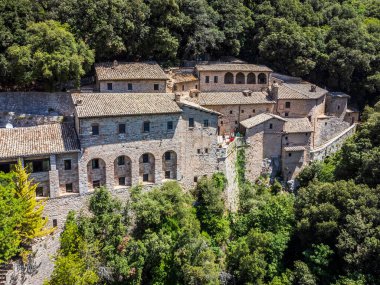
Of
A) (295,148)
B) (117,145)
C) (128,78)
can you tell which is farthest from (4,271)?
(295,148)

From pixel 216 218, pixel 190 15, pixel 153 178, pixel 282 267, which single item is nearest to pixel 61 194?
pixel 153 178

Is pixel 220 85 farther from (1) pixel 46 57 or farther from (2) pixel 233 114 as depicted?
(1) pixel 46 57

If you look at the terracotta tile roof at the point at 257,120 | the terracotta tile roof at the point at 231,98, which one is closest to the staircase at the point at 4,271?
the terracotta tile roof at the point at 231,98

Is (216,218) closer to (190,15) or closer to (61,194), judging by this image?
(61,194)

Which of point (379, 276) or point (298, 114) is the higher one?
point (298, 114)

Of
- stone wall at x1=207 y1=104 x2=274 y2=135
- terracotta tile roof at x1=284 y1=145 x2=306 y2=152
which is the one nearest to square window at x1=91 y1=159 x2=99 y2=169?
stone wall at x1=207 y1=104 x2=274 y2=135

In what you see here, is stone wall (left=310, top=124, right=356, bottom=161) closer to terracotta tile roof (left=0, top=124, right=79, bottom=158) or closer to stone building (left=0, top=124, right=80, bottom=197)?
stone building (left=0, top=124, right=80, bottom=197)

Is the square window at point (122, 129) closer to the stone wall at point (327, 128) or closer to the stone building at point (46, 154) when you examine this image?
the stone building at point (46, 154)

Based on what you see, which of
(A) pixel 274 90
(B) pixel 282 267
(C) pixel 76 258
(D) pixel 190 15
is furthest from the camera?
(D) pixel 190 15
